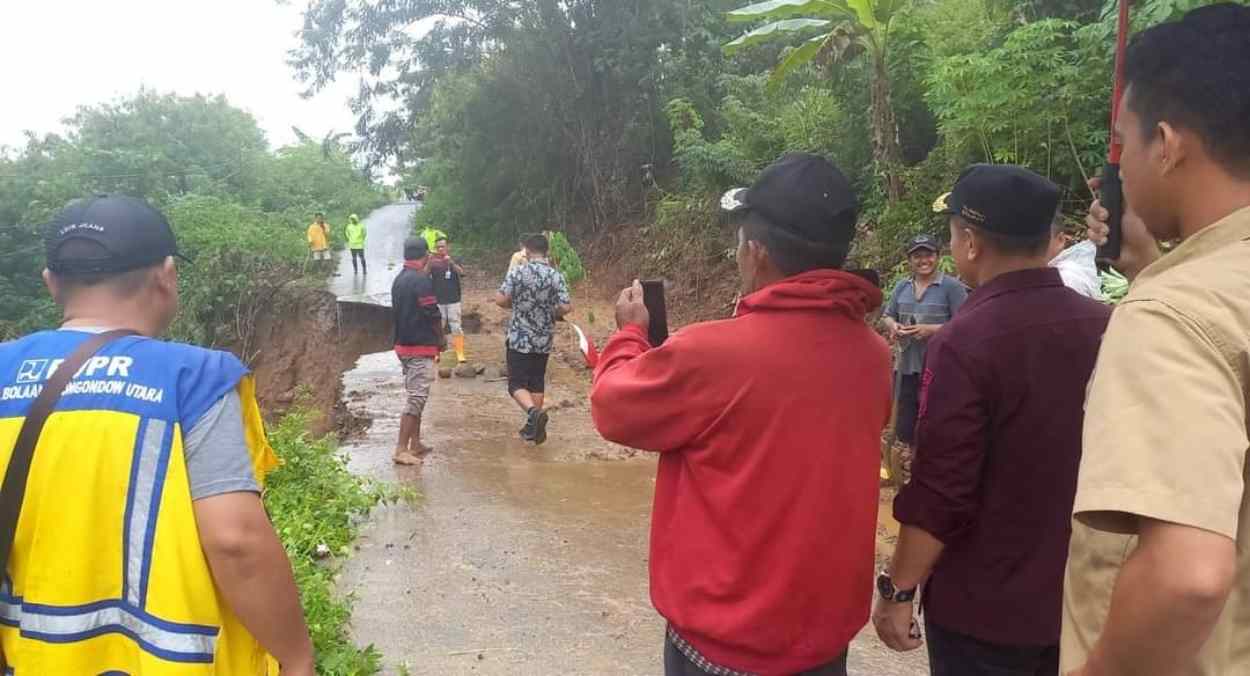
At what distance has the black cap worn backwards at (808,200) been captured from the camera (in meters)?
1.88

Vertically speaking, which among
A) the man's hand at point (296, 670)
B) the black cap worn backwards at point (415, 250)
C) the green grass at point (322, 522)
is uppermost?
the black cap worn backwards at point (415, 250)

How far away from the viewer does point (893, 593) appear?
7.11 ft

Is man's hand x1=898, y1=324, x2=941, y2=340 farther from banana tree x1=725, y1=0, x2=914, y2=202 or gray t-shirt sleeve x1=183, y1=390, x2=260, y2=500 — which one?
banana tree x1=725, y1=0, x2=914, y2=202

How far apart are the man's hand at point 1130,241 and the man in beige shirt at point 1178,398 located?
23.3 inches

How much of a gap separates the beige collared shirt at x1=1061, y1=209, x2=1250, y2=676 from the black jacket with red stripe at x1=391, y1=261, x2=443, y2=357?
20.4 ft

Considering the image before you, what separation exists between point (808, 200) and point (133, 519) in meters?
1.58

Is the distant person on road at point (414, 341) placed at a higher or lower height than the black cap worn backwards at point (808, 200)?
lower

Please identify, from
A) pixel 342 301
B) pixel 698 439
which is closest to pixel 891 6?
pixel 698 439

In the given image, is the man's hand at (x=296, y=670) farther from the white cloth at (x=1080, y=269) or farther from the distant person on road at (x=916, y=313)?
the distant person on road at (x=916, y=313)

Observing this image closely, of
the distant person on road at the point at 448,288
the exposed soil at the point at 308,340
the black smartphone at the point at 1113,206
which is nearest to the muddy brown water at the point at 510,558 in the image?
the black smartphone at the point at 1113,206

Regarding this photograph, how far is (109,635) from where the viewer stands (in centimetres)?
169

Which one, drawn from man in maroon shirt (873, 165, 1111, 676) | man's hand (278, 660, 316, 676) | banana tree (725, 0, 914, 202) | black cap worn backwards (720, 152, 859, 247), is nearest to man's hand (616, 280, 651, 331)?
black cap worn backwards (720, 152, 859, 247)

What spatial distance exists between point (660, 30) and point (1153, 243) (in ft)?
60.9

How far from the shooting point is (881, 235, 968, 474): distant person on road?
18.4ft
